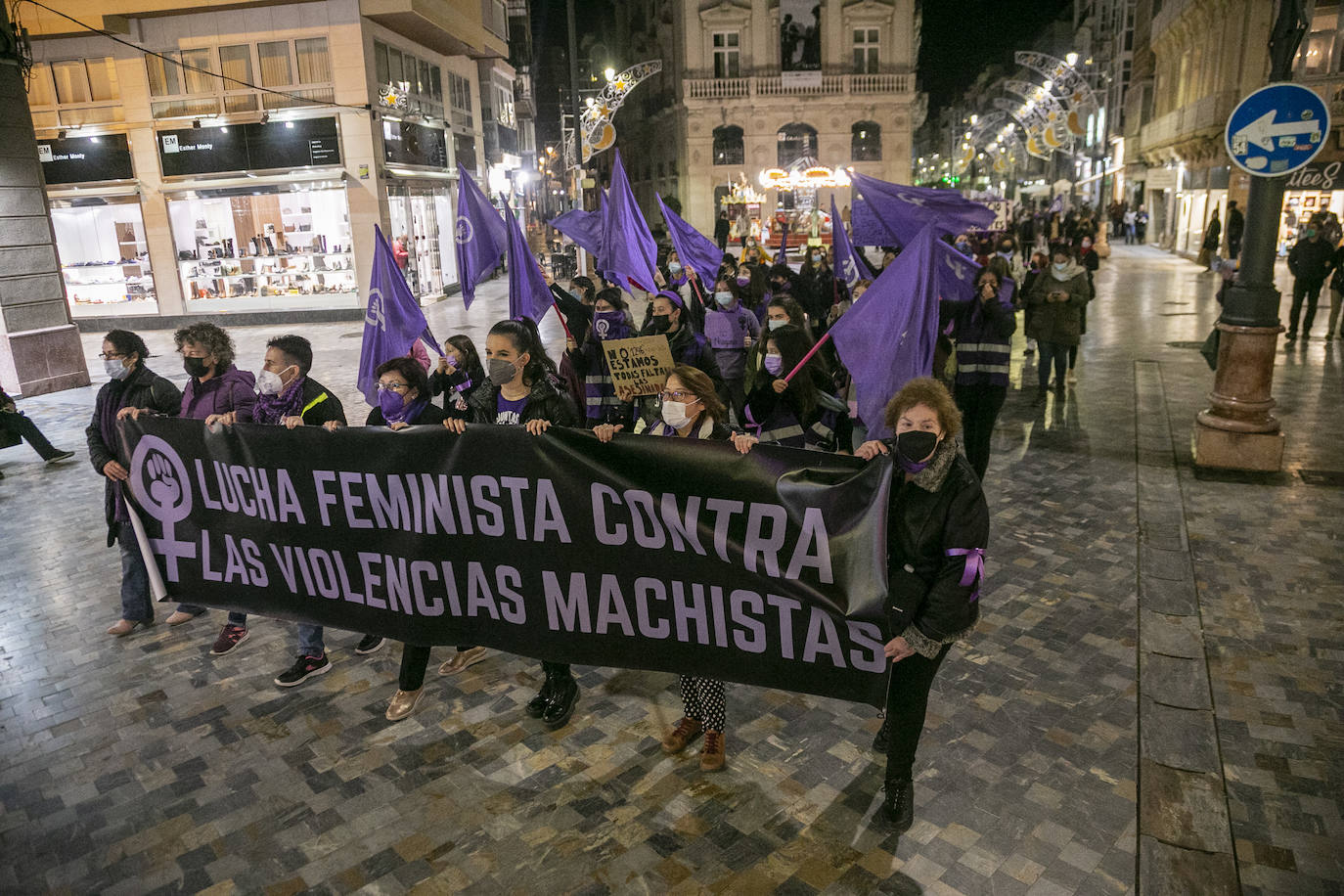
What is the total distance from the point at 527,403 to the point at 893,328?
7.14ft

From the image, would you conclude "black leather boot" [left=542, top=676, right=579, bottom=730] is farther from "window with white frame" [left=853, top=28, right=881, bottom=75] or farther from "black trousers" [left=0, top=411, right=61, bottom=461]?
Result: "window with white frame" [left=853, top=28, right=881, bottom=75]

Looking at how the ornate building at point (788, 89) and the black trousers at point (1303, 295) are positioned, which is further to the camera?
the ornate building at point (788, 89)

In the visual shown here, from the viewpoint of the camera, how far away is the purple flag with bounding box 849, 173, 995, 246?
8.07 meters

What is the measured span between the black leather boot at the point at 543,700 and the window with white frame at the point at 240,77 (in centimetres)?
2025

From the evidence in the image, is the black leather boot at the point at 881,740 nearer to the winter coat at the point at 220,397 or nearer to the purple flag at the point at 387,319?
the winter coat at the point at 220,397

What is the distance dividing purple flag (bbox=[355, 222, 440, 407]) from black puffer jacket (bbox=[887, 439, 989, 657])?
4269 mm

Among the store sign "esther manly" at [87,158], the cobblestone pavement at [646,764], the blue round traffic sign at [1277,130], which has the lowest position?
the cobblestone pavement at [646,764]

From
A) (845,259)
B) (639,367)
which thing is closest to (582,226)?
(845,259)

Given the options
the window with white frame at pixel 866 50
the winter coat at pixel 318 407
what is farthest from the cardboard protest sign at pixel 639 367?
the window with white frame at pixel 866 50

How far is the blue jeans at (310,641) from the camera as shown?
5254 mm

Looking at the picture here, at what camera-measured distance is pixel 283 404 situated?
5230 millimetres

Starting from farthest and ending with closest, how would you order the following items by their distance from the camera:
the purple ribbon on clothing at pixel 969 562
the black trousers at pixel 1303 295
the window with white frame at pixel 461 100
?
the window with white frame at pixel 461 100 < the black trousers at pixel 1303 295 < the purple ribbon on clothing at pixel 969 562

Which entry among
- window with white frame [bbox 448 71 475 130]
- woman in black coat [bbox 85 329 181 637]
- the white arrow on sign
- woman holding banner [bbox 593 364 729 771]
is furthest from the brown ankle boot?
window with white frame [bbox 448 71 475 130]

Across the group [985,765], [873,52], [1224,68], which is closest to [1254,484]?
[985,765]
